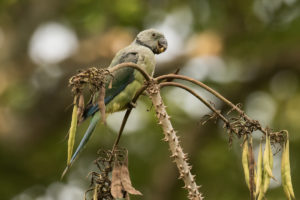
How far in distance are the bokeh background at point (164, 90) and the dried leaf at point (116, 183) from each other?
5517 millimetres

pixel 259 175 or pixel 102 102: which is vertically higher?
pixel 102 102

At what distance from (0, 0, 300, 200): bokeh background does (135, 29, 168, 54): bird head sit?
3437 millimetres

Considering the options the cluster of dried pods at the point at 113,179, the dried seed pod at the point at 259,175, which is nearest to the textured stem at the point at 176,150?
the cluster of dried pods at the point at 113,179

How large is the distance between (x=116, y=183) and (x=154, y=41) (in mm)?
2365

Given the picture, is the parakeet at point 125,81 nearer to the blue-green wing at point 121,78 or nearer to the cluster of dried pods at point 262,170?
the blue-green wing at point 121,78

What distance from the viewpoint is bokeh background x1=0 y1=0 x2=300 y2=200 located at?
Answer: 8.39 m

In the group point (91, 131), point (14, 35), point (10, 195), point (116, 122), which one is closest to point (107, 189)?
point (91, 131)

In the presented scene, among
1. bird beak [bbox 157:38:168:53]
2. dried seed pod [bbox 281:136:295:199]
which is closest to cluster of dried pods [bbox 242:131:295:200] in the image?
dried seed pod [bbox 281:136:295:199]

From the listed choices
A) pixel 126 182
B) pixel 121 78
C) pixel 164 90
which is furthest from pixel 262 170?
pixel 164 90

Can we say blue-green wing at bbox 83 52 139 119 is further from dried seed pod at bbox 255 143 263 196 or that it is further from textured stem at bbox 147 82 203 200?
dried seed pod at bbox 255 143 263 196

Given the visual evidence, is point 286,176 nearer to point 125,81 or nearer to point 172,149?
point 172,149

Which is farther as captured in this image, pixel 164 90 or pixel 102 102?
pixel 164 90

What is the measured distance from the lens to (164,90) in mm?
8852

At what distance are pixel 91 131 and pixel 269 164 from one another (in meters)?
1.94
